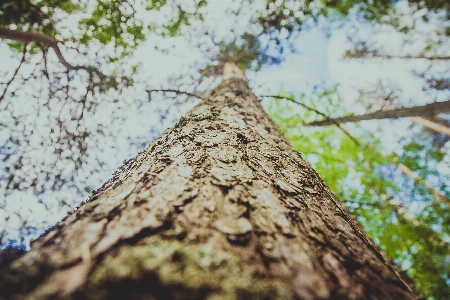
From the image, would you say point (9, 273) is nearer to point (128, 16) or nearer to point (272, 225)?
point (272, 225)

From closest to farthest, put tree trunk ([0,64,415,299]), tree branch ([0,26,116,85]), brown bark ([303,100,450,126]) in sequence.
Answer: tree trunk ([0,64,415,299]) → tree branch ([0,26,116,85]) → brown bark ([303,100,450,126])

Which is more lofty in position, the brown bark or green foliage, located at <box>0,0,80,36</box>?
green foliage, located at <box>0,0,80,36</box>

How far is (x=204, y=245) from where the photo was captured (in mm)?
812

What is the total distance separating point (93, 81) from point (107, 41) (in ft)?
2.66

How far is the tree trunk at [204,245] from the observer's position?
27.3 inches

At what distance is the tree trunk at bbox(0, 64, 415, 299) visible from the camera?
0.69 metres

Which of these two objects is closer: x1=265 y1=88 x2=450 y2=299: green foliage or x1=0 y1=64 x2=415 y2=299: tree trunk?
x1=0 y1=64 x2=415 y2=299: tree trunk

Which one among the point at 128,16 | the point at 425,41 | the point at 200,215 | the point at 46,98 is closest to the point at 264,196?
the point at 200,215

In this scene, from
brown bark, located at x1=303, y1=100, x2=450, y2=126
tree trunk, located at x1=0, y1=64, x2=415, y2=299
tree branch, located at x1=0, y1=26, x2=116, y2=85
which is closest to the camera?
tree trunk, located at x1=0, y1=64, x2=415, y2=299

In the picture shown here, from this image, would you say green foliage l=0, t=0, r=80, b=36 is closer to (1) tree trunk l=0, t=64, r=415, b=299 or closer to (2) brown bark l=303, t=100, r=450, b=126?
(1) tree trunk l=0, t=64, r=415, b=299

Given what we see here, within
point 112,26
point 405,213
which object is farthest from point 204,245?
point 405,213

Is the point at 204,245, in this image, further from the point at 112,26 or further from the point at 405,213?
the point at 405,213

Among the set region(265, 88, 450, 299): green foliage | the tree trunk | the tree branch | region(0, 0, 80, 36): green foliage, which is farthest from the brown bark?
region(0, 0, 80, 36): green foliage

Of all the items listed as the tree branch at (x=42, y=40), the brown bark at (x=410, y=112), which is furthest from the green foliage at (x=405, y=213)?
the tree branch at (x=42, y=40)
